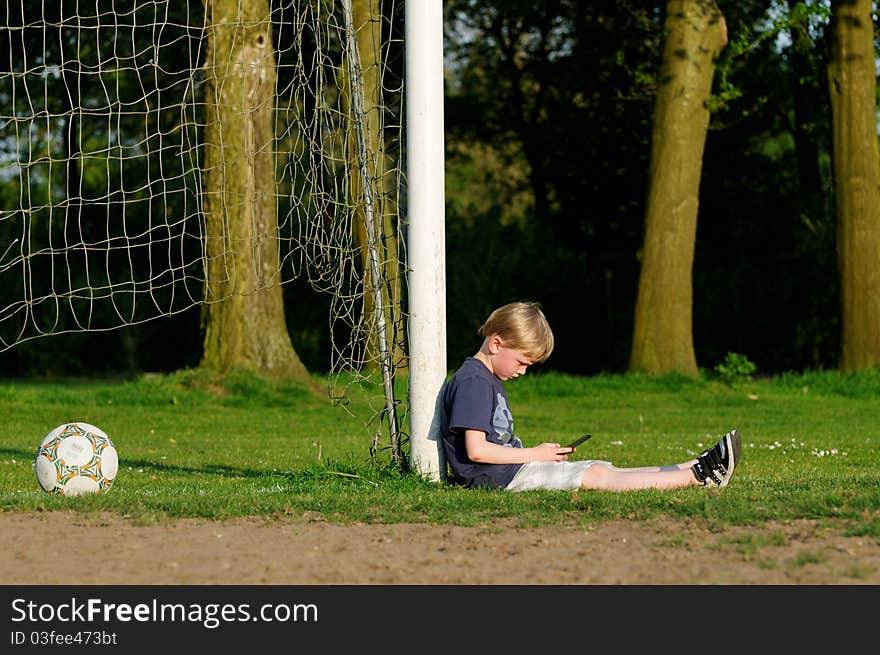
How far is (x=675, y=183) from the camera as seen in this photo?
58.6 feet

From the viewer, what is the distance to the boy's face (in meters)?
7.09

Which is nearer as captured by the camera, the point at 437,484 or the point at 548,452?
the point at 548,452

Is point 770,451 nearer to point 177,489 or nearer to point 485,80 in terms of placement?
point 177,489

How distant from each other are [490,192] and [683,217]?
2074 cm

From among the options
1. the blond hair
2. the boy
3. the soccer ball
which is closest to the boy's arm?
the boy

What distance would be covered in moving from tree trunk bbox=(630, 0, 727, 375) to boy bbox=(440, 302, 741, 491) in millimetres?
10608

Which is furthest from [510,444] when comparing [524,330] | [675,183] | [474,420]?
[675,183]

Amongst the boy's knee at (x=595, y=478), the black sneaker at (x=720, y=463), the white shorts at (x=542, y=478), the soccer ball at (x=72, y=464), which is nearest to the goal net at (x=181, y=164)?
the soccer ball at (x=72, y=464)

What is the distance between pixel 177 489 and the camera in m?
7.59

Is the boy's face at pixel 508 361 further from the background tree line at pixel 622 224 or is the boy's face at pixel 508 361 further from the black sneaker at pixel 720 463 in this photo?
the background tree line at pixel 622 224

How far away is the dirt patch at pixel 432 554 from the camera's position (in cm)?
488

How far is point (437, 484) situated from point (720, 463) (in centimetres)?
160

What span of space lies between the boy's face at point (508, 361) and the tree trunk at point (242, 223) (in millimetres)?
8249

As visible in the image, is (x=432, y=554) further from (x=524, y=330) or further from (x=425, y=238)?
(x=425, y=238)
